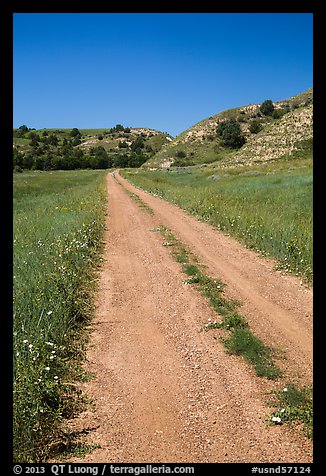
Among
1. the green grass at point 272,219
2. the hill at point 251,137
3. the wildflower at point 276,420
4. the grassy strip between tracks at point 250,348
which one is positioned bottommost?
the wildflower at point 276,420

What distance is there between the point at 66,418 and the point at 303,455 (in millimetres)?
2242

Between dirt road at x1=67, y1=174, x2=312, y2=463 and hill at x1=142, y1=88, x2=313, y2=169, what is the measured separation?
2037 inches

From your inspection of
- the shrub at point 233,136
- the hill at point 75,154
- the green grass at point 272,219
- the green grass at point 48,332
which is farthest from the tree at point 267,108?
the green grass at point 48,332

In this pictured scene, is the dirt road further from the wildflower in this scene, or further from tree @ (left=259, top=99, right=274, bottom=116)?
tree @ (left=259, top=99, right=274, bottom=116)

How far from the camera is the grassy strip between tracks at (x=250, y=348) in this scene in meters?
4.22

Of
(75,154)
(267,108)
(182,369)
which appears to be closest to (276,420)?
(182,369)

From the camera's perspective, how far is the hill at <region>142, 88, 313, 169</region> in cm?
6141

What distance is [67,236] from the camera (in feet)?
37.7

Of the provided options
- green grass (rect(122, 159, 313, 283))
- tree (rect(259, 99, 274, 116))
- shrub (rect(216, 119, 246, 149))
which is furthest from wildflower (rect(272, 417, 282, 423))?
tree (rect(259, 99, 274, 116))

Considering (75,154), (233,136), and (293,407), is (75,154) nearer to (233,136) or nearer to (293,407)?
(233,136)

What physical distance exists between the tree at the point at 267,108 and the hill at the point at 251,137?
334 mm

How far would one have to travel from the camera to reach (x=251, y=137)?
84.1 m

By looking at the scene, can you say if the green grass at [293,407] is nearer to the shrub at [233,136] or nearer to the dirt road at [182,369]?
the dirt road at [182,369]
